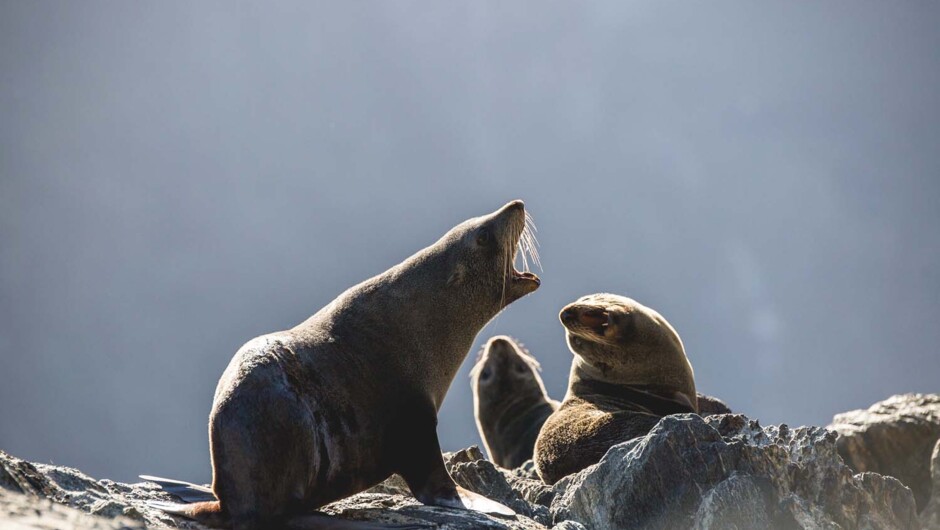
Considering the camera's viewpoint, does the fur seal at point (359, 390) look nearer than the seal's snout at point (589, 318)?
Yes

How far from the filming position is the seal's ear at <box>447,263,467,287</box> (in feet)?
29.3

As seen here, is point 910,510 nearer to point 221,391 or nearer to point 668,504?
point 668,504

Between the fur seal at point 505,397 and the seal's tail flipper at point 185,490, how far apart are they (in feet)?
27.2

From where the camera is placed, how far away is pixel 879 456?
11.3 meters

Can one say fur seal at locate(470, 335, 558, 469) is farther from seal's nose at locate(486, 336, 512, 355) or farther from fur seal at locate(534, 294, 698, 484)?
fur seal at locate(534, 294, 698, 484)

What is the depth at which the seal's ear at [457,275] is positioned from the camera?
29.3 feet

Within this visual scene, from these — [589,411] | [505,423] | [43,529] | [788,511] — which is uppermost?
[505,423]

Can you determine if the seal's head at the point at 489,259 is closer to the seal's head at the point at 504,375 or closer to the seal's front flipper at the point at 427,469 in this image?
the seal's front flipper at the point at 427,469

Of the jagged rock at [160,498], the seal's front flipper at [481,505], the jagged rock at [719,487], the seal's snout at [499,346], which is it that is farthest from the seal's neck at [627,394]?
the seal's snout at [499,346]

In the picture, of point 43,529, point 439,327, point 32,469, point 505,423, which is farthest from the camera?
point 505,423

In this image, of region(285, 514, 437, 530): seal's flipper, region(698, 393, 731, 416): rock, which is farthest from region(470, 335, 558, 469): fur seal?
region(285, 514, 437, 530): seal's flipper

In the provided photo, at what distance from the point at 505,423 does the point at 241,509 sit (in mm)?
9328

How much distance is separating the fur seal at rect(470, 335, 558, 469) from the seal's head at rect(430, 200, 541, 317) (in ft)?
19.7

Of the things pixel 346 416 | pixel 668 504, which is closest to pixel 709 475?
pixel 668 504
